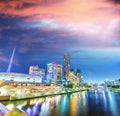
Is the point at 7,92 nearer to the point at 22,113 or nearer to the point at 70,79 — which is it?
the point at 22,113

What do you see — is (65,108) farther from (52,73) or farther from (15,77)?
(52,73)

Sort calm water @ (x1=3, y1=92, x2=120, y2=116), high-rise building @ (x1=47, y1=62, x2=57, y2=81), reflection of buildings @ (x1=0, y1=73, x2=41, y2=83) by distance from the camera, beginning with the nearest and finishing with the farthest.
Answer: calm water @ (x1=3, y1=92, x2=120, y2=116) → reflection of buildings @ (x1=0, y1=73, x2=41, y2=83) → high-rise building @ (x1=47, y1=62, x2=57, y2=81)

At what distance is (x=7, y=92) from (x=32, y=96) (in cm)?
326

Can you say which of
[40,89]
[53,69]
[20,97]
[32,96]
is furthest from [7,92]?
[53,69]

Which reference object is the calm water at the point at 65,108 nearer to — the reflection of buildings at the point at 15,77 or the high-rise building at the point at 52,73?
the reflection of buildings at the point at 15,77

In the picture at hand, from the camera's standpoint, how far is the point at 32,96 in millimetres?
15383

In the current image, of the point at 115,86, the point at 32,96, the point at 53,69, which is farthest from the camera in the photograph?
the point at 115,86

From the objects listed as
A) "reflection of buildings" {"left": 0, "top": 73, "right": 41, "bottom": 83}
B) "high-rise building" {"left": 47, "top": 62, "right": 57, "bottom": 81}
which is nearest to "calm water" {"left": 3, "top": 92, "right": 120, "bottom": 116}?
"reflection of buildings" {"left": 0, "top": 73, "right": 41, "bottom": 83}

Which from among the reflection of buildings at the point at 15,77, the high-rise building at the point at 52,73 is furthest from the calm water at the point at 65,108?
the high-rise building at the point at 52,73

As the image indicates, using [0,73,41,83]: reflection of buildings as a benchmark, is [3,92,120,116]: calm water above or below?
below

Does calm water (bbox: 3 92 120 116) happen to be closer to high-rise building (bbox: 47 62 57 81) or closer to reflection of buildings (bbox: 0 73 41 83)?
reflection of buildings (bbox: 0 73 41 83)

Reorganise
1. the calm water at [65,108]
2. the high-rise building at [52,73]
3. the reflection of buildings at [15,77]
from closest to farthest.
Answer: the calm water at [65,108]
the reflection of buildings at [15,77]
the high-rise building at [52,73]

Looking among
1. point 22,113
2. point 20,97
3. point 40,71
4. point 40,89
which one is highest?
point 40,71

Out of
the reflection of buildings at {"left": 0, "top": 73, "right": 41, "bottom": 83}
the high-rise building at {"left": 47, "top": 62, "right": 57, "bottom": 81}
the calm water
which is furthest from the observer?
the high-rise building at {"left": 47, "top": 62, "right": 57, "bottom": 81}
